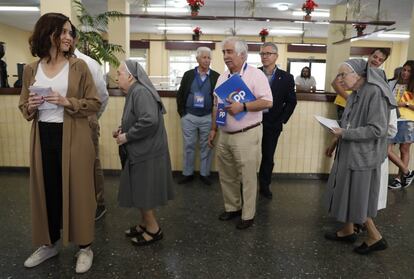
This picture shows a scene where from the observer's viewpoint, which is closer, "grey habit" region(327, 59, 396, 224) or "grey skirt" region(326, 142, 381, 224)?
"grey habit" region(327, 59, 396, 224)

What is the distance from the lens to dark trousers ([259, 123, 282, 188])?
324cm

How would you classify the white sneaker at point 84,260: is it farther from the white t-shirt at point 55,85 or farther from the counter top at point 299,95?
the counter top at point 299,95

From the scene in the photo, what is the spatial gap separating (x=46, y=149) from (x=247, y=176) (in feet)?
4.53

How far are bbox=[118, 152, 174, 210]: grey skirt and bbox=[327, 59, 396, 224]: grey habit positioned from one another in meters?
1.17

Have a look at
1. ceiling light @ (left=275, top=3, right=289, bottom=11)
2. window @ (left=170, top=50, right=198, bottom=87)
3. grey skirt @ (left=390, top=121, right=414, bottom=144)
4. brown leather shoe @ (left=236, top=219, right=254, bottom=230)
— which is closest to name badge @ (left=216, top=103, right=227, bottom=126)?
brown leather shoe @ (left=236, top=219, right=254, bottom=230)

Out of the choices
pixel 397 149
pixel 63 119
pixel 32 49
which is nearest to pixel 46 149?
pixel 63 119

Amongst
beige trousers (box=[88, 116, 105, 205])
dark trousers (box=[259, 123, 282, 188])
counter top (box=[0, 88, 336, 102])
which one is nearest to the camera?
beige trousers (box=[88, 116, 105, 205])

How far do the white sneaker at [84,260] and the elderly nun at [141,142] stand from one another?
1.15 feet

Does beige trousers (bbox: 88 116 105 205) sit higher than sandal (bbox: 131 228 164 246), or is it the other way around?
beige trousers (bbox: 88 116 105 205)

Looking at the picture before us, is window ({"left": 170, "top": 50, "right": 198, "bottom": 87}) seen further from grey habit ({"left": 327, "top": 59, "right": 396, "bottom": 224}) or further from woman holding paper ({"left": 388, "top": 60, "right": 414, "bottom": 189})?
grey habit ({"left": 327, "top": 59, "right": 396, "bottom": 224})

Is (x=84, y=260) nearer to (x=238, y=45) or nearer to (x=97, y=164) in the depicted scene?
(x=97, y=164)

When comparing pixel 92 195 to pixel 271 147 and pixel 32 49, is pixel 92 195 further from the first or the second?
pixel 271 147

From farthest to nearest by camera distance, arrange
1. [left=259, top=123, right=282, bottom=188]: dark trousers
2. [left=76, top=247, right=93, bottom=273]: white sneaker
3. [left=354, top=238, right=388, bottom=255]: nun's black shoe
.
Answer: [left=259, top=123, right=282, bottom=188]: dark trousers
[left=354, top=238, right=388, bottom=255]: nun's black shoe
[left=76, top=247, right=93, bottom=273]: white sneaker

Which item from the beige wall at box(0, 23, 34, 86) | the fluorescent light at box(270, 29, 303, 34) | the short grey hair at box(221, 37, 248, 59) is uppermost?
the fluorescent light at box(270, 29, 303, 34)
